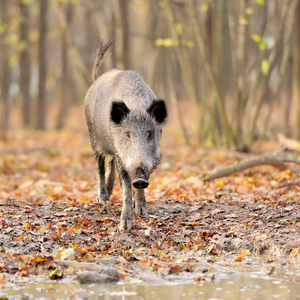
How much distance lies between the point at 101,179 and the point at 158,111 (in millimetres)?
2331

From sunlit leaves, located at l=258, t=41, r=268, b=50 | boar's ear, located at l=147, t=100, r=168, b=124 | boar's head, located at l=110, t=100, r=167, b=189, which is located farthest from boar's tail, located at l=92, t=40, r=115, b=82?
sunlit leaves, located at l=258, t=41, r=268, b=50

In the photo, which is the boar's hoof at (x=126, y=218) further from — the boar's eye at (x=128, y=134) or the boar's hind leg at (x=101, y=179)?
the boar's hind leg at (x=101, y=179)

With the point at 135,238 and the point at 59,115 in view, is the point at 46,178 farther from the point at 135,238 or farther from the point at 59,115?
the point at 59,115

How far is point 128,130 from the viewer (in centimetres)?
712

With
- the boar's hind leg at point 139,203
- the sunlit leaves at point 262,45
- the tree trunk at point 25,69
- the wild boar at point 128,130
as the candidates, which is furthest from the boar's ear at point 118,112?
the tree trunk at point 25,69

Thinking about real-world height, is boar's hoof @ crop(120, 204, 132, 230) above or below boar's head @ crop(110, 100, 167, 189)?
below

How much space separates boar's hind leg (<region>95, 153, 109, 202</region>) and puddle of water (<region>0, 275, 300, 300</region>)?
350 cm

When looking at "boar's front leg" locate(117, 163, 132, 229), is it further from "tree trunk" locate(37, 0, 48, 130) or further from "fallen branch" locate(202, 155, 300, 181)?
"tree trunk" locate(37, 0, 48, 130)

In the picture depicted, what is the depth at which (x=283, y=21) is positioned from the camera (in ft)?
42.4

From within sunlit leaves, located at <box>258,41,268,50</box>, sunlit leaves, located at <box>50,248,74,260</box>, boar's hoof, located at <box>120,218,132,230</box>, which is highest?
sunlit leaves, located at <box>258,41,268,50</box>

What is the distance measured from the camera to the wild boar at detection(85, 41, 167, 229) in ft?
22.2

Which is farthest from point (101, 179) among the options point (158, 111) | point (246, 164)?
point (246, 164)

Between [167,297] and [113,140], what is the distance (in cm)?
310

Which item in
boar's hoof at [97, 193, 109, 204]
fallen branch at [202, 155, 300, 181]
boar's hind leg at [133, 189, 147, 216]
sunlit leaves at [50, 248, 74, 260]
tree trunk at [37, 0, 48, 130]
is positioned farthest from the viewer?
tree trunk at [37, 0, 48, 130]
